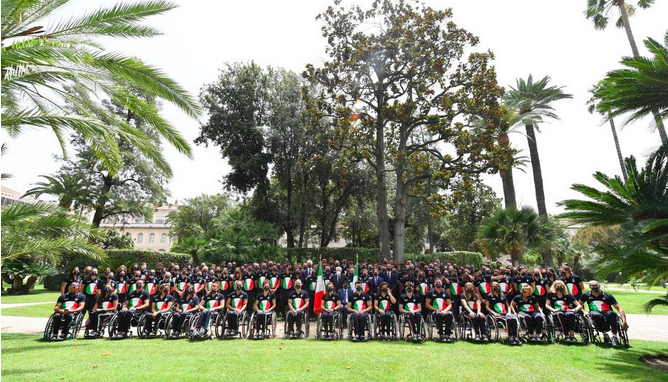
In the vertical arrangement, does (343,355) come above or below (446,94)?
below

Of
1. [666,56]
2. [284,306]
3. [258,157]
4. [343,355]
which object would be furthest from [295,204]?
[666,56]

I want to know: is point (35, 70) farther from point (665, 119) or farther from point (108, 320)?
point (665, 119)

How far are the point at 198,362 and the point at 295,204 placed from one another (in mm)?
24250

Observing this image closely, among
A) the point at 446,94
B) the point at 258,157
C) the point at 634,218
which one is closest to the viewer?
the point at 634,218

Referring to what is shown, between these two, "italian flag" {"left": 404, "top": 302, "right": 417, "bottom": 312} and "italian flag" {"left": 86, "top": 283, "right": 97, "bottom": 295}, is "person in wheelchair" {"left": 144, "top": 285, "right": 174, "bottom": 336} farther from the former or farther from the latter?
"italian flag" {"left": 404, "top": 302, "right": 417, "bottom": 312}

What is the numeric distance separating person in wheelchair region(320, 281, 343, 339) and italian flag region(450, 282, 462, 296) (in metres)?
3.40

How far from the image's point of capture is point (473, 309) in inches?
411

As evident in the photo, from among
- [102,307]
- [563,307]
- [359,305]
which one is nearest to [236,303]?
[359,305]

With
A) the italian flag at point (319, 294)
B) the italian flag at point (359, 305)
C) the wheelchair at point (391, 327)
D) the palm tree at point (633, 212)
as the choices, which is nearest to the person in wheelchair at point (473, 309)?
the wheelchair at point (391, 327)

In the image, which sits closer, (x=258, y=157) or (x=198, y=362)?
(x=198, y=362)

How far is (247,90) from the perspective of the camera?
97.7ft

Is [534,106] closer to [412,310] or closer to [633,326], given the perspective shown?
[633,326]

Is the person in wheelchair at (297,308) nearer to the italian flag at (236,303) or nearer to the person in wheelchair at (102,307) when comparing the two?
the italian flag at (236,303)

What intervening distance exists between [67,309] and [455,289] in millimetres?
10865
